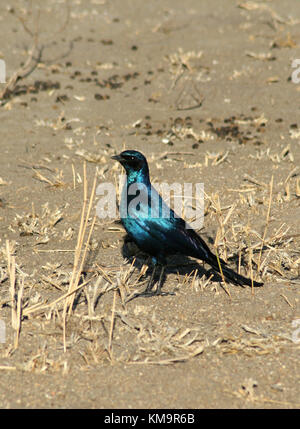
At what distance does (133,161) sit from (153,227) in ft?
1.77

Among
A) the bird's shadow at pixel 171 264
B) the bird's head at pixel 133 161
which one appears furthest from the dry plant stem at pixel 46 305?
the bird's head at pixel 133 161

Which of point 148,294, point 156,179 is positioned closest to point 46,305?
point 148,294

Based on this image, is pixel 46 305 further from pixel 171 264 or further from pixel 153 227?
pixel 171 264

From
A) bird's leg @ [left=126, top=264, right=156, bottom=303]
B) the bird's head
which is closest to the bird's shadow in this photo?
bird's leg @ [left=126, top=264, right=156, bottom=303]

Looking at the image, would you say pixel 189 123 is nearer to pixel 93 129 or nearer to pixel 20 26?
pixel 93 129

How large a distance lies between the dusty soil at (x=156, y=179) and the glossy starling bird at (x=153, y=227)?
221 millimetres

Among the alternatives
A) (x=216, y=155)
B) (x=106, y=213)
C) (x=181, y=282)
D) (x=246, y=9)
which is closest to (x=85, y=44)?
(x=246, y=9)

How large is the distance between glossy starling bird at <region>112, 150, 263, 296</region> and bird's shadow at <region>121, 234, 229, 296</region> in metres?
0.22

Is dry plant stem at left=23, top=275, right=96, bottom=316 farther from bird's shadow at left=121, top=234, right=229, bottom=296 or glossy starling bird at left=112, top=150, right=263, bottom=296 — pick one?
bird's shadow at left=121, top=234, right=229, bottom=296

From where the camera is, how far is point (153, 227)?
444cm

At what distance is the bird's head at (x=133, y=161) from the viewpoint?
462 centimetres

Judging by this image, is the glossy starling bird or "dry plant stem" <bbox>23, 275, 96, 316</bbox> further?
the glossy starling bird

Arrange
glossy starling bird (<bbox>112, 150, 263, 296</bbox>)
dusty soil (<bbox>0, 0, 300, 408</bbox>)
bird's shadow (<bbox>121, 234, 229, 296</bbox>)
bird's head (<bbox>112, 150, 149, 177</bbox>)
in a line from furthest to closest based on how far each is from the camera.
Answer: bird's shadow (<bbox>121, 234, 229, 296</bbox>) < bird's head (<bbox>112, 150, 149, 177</bbox>) < glossy starling bird (<bbox>112, 150, 263, 296</bbox>) < dusty soil (<bbox>0, 0, 300, 408</bbox>)

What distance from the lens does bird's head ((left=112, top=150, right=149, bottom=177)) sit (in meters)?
4.62
